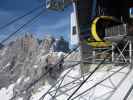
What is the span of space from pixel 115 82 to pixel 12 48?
184497 millimetres

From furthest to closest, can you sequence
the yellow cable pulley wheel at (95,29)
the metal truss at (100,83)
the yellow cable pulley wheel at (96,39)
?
the yellow cable pulley wheel at (95,29)
the yellow cable pulley wheel at (96,39)
the metal truss at (100,83)

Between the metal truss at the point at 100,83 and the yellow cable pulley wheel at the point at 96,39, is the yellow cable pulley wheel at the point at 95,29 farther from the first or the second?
the metal truss at the point at 100,83

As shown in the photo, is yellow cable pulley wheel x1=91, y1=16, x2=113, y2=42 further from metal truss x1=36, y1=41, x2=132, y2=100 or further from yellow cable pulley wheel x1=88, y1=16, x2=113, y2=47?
metal truss x1=36, y1=41, x2=132, y2=100

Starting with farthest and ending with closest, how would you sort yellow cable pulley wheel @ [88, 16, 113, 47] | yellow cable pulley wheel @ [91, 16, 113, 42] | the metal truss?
yellow cable pulley wheel @ [91, 16, 113, 42]
yellow cable pulley wheel @ [88, 16, 113, 47]
the metal truss

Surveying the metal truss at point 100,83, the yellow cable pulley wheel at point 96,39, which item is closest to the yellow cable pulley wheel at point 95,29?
the yellow cable pulley wheel at point 96,39

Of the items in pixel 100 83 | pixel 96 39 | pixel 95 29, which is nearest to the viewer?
pixel 100 83

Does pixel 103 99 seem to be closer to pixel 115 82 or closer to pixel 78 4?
pixel 115 82

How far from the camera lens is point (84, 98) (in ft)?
53.4

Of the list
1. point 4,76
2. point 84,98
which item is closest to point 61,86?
point 84,98

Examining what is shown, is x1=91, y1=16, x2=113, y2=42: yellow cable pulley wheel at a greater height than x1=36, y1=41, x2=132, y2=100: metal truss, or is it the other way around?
x1=91, y1=16, x2=113, y2=42: yellow cable pulley wheel

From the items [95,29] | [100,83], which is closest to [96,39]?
[95,29]

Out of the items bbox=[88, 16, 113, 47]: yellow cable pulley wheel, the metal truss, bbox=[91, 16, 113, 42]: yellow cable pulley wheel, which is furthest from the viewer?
bbox=[91, 16, 113, 42]: yellow cable pulley wheel

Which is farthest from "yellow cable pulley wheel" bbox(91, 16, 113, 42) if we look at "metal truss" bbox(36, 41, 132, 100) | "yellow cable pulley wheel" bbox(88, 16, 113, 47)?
"metal truss" bbox(36, 41, 132, 100)

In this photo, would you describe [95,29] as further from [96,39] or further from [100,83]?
[100,83]
